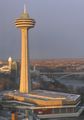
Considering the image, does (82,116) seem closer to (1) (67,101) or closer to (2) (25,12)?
(1) (67,101)

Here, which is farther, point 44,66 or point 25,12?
point 44,66

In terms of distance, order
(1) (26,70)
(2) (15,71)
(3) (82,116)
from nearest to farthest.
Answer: (3) (82,116)
(1) (26,70)
(2) (15,71)

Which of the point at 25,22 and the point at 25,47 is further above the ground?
the point at 25,22

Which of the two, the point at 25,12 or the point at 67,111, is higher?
the point at 25,12

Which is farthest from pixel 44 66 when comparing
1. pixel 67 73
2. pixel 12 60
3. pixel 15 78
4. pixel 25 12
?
pixel 25 12

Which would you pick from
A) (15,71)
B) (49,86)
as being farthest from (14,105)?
(15,71)

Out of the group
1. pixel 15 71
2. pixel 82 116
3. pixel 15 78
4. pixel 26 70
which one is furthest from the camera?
pixel 15 71

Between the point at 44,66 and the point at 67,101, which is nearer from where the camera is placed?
the point at 67,101

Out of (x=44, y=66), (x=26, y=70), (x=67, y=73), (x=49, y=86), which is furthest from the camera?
(x=44, y=66)

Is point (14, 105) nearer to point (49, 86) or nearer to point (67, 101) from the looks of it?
point (67, 101)
